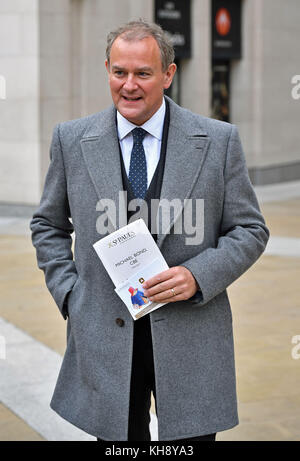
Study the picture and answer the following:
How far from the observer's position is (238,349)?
6.59 metres

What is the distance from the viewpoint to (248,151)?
19484 mm

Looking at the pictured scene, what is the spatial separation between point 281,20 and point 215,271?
57.8 feet

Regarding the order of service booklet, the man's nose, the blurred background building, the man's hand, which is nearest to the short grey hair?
the man's nose

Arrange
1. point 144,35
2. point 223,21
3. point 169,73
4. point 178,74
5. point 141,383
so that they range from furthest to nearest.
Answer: point 223,21 < point 178,74 < point 141,383 < point 169,73 < point 144,35

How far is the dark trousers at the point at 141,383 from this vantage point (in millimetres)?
A: 3123

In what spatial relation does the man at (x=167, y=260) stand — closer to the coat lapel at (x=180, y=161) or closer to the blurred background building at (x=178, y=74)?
the coat lapel at (x=180, y=161)

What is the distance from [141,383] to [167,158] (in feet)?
2.89

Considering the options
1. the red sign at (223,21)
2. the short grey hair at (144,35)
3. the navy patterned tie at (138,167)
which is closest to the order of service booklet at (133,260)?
the navy patterned tie at (138,167)

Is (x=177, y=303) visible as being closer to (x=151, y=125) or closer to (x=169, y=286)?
(x=169, y=286)

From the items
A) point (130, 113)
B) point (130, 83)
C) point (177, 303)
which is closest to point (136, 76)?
point (130, 83)

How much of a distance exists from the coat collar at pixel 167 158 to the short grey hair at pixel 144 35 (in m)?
0.27

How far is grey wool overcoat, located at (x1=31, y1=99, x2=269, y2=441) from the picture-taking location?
3.08 m
